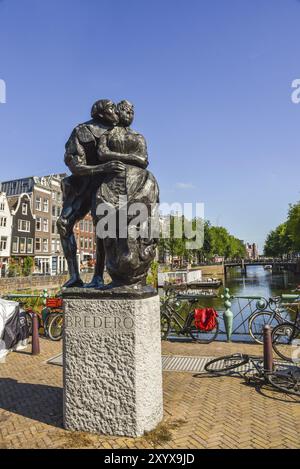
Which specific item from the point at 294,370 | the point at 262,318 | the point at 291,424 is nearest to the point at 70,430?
the point at 291,424

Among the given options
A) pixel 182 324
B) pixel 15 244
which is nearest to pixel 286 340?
pixel 182 324

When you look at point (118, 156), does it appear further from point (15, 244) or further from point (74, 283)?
point (15, 244)

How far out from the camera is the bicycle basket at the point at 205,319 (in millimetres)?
8586

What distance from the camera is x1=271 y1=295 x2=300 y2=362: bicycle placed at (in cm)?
718

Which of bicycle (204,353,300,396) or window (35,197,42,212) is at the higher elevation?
window (35,197,42,212)

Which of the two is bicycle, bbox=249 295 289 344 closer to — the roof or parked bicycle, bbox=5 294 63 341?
parked bicycle, bbox=5 294 63 341

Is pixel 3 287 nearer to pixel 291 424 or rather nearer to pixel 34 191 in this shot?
pixel 34 191

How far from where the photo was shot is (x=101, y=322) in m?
3.85

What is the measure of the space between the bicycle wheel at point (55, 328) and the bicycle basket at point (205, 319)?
3604mm

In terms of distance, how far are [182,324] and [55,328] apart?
3.40m

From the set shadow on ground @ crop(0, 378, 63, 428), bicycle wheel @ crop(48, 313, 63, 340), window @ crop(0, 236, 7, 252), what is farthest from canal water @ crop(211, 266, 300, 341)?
window @ crop(0, 236, 7, 252)

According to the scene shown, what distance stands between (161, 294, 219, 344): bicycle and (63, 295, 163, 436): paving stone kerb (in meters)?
4.77

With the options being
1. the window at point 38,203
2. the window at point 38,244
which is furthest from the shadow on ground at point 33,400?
the window at point 38,203

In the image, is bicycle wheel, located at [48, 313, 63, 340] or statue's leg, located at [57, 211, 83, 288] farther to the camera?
bicycle wheel, located at [48, 313, 63, 340]
